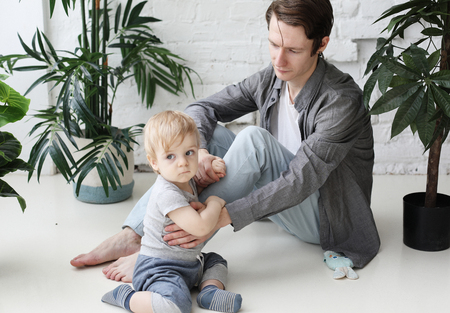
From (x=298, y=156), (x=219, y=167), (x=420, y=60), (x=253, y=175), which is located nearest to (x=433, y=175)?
(x=420, y=60)

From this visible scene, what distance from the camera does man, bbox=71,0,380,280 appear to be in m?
1.51

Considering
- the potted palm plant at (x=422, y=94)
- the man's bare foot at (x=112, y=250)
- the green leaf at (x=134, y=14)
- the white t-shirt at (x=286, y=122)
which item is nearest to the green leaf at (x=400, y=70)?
the potted palm plant at (x=422, y=94)

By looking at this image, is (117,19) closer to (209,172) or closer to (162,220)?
(209,172)

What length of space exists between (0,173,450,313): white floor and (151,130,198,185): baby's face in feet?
1.29

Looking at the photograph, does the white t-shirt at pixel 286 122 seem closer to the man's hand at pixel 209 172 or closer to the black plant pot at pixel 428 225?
the man's hand at pixel 209 172

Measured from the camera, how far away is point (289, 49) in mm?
1548

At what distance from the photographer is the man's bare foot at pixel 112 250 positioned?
166 cm

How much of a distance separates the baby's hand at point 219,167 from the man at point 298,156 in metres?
0.02

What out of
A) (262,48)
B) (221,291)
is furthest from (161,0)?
(221,291)

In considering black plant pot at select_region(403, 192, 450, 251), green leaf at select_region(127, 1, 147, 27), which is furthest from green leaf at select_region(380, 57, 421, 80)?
green leaf at select_region(127, 1, 147, 27)

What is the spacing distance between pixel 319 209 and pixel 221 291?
47 cm

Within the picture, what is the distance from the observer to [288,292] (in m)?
1.52

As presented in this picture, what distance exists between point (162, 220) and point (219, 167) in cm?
25

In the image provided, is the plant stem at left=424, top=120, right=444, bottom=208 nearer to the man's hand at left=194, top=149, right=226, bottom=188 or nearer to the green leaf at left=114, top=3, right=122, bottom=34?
the man's hand at left=194, top=149, right=226, bottom=188
